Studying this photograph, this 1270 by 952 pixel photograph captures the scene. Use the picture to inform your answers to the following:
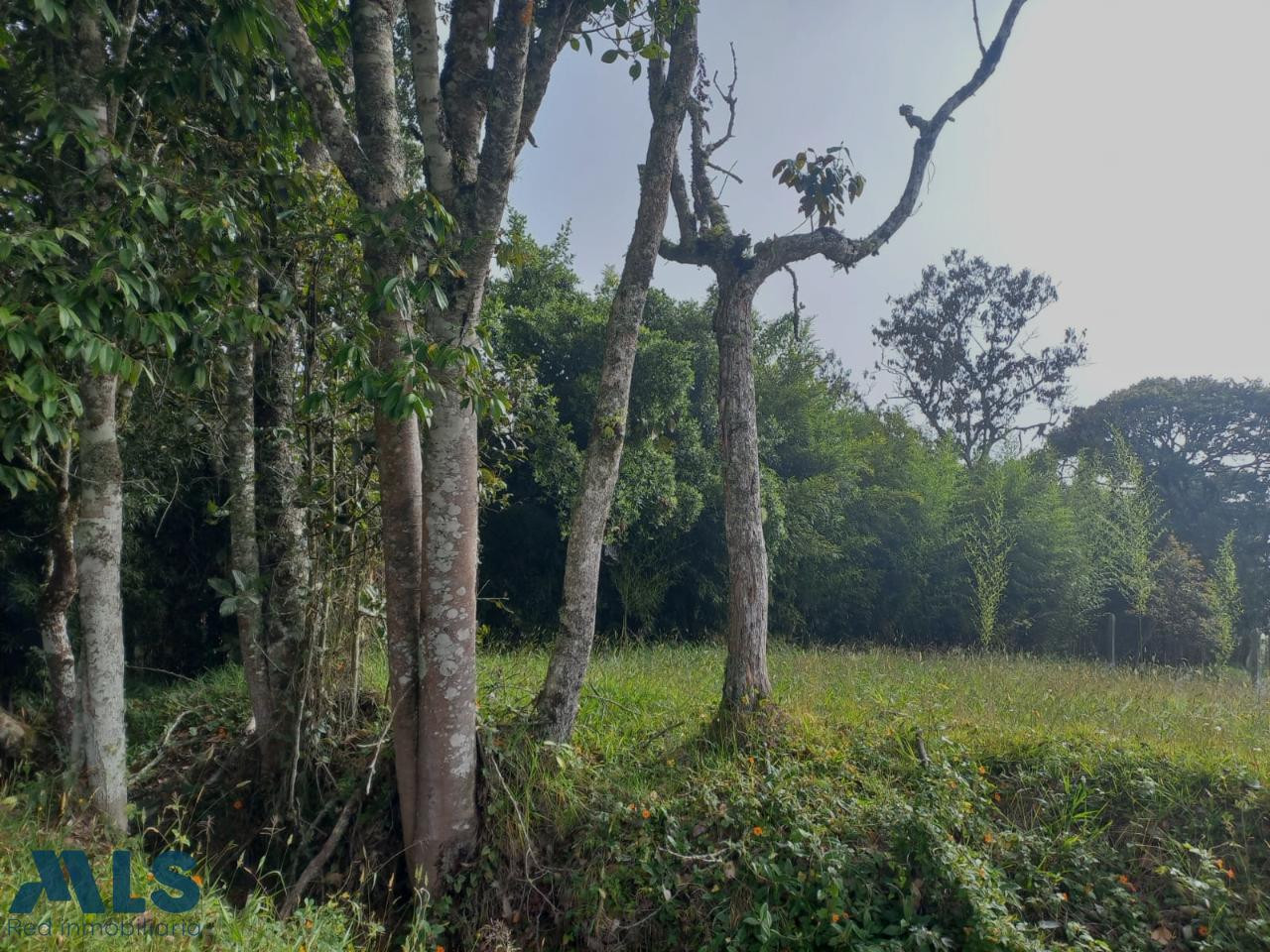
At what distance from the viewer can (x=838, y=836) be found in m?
3.76

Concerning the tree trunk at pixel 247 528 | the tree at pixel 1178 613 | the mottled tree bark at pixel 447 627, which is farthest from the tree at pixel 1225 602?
the tree trunk at pixel 247 528

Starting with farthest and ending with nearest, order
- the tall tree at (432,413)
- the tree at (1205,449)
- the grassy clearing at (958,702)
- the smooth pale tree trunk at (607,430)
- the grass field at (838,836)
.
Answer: the tree at (1205,449)
the grassy clearing at (958,702)
the smooth pale tree trunk at (607,430)
the tall tree at (432,413)
the grass field at (838,836)

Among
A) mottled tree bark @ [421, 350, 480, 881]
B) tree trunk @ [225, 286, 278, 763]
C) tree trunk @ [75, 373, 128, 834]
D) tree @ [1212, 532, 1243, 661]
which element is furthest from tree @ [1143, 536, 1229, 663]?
tree trunk @ [75, 373, 128, 834]

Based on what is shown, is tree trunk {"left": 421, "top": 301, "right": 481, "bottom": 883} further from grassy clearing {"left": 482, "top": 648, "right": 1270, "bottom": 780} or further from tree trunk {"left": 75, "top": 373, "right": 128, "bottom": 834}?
tree trunk {"left": 75, "top": 373, "right": 128, "bottom": 834}

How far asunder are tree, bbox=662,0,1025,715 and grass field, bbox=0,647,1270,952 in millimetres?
583

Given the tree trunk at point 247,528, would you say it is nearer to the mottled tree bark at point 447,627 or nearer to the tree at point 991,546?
the mottled tree bark at point 447,627

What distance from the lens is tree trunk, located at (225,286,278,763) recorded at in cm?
450

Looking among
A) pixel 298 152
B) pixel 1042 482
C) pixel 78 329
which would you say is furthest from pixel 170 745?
pixel 1042 482

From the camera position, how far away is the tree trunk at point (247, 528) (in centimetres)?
450

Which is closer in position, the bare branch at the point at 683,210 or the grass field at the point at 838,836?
the grass field at the point at 838,836

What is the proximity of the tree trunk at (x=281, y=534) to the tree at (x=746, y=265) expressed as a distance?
107 inches

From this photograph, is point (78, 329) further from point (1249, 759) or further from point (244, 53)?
point (1249, 759)

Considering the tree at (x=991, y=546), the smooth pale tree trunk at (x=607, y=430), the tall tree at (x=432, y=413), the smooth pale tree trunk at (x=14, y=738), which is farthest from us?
the tree at (x=991, y=546)

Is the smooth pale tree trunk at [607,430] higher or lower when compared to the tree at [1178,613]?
higher
